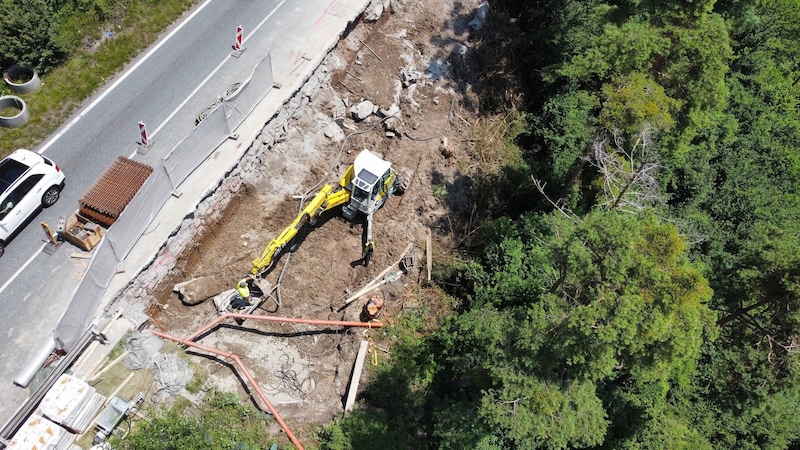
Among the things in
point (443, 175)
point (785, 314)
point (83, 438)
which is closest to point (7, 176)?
point (83, 438)

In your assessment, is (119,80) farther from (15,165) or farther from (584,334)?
(584,334)

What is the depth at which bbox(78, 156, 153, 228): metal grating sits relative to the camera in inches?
701

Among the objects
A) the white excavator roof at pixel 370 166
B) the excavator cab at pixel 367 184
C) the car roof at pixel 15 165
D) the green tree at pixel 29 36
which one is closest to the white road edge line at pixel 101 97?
the car roof at pixel 15 165

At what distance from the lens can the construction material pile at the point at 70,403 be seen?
14938 mm

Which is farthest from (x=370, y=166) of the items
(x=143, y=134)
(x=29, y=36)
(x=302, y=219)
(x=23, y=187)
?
(x=29, y=36)

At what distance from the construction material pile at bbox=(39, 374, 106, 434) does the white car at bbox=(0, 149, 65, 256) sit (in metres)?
5.52

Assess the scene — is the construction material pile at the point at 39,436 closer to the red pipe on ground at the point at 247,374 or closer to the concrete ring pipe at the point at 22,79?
the red pipe on ground at the point at 247,374

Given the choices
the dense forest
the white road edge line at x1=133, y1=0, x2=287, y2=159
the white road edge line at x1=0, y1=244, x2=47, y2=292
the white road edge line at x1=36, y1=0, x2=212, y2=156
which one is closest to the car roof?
the white road edge line at x1=36, y1=0, x2=212, y2=156

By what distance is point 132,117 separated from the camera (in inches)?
838

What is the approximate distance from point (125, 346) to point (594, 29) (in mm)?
24286

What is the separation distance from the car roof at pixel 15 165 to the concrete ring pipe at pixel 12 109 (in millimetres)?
2383

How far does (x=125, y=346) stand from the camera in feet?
56.2

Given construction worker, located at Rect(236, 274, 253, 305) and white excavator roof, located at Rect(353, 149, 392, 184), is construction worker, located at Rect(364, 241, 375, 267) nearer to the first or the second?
white excavator roof, located at Rect(353, 149, 392, 184)

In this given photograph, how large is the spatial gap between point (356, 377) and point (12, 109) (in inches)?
633
